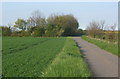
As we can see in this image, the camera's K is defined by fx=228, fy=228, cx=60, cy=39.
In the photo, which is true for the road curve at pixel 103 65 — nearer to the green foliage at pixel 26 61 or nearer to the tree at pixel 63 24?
the green foliage at pixel 26 61

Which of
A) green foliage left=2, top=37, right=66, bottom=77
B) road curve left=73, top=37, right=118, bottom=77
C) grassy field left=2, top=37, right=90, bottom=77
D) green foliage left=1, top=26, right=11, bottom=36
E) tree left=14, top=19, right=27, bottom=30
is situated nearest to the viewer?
grassy field left=2, top=37, right=90, bottom=77

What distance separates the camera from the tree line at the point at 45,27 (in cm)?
A: 8688

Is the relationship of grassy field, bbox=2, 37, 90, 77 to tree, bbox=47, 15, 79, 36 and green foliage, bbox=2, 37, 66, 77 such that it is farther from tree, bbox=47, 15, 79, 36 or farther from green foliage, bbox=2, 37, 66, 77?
tree, bbox=47, 15, 79, 36

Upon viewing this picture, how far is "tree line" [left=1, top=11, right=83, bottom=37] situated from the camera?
8688 cm

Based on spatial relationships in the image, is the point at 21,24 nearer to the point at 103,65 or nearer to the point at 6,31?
the point at 6,31

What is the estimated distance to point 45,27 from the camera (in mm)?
92125

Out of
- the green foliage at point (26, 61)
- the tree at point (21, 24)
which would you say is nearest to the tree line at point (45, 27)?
the tree at point (21, 24)

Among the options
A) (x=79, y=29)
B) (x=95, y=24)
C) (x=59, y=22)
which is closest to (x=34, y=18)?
(x=59, y=22)

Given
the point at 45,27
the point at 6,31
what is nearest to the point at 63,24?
the point at 45,27

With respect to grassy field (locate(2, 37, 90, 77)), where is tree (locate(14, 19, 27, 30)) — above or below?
above

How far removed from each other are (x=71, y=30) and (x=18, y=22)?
2350 cm

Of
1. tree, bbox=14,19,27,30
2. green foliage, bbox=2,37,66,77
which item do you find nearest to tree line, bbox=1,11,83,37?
tree, bbox=14,19,27,30

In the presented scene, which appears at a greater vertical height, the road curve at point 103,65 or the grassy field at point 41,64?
the grassy field at point 41,64

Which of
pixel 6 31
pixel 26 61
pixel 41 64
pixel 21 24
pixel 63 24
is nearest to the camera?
pixel 41 64
